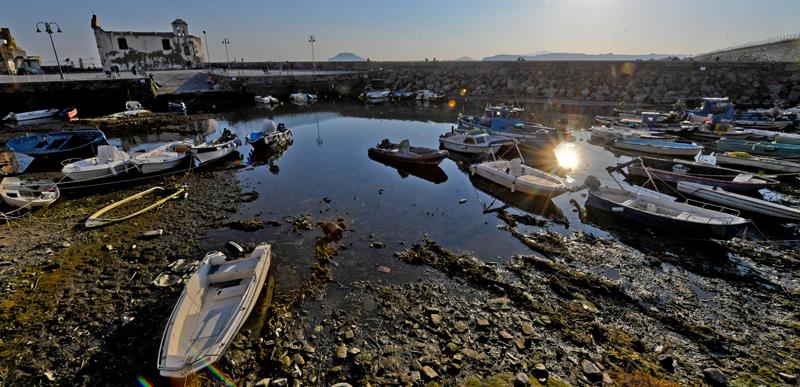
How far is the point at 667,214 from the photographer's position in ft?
46.4

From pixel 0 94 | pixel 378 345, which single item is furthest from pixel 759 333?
pixel 0 94

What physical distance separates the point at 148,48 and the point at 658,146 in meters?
75.6

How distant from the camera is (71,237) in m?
12.8

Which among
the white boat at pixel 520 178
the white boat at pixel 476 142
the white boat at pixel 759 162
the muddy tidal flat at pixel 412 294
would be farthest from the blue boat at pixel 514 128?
the white boat at pixel 759 162

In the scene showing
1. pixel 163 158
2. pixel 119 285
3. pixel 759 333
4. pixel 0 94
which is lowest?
pixel 759 333

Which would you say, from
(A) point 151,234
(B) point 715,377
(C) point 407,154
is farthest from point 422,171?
(B) point 715,377

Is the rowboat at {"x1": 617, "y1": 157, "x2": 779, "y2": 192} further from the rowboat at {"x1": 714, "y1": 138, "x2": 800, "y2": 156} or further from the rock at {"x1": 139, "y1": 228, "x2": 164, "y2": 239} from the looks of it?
the rock at {"x1": 139, "y1": 228, "x2": 164, "y2": 239}

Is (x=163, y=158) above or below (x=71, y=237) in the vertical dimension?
above

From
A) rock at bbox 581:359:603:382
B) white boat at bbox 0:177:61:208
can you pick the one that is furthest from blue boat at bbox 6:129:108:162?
rock at bbox 581:359:603:382

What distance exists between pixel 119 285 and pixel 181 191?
852 centimetres

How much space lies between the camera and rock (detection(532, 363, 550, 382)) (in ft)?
24.2

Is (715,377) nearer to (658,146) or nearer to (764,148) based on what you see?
(658,146)

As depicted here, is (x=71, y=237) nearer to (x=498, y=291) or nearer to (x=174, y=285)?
(x=174, y=285)

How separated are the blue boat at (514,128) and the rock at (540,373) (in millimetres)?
21288
